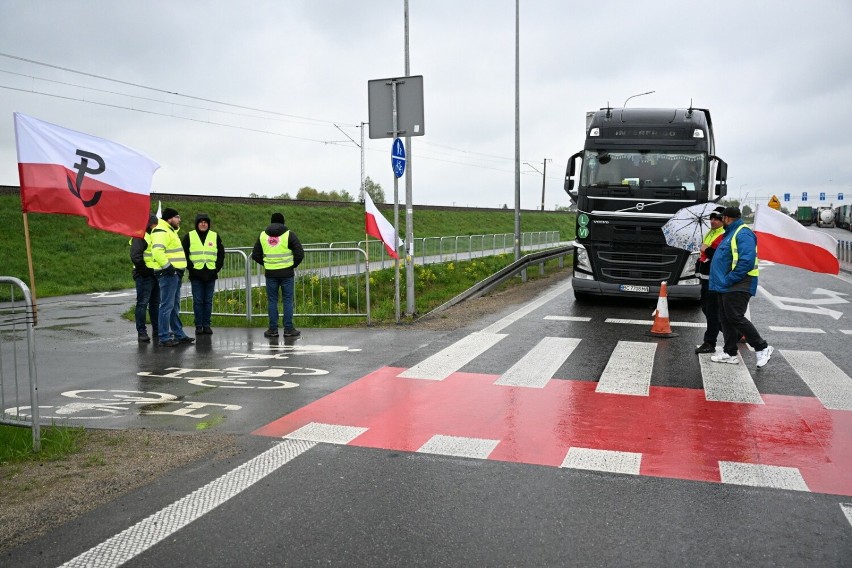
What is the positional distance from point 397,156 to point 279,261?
113 inches

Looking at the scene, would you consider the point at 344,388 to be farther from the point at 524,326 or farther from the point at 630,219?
the point at 630,219

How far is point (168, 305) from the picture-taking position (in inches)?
433

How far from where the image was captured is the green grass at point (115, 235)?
26.8 m

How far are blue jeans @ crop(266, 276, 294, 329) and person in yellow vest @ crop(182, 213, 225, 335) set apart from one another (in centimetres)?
87

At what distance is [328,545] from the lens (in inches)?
156

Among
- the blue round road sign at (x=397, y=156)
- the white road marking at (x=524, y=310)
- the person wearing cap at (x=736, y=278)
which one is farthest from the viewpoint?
the blue round road sign at (x=397, y=156)

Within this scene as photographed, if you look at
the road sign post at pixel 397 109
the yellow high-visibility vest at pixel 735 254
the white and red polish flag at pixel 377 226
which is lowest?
the yellow high-visibility vest at pixel 735 254

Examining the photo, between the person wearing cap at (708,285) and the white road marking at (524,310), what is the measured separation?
314 cm

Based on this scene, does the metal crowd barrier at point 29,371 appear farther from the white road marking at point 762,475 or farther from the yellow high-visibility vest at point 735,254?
the yellow high-visibility vest at point 735,254

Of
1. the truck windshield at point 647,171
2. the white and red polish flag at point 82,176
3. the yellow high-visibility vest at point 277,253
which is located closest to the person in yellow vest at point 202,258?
the yellow high-visibility vest at point 277,253

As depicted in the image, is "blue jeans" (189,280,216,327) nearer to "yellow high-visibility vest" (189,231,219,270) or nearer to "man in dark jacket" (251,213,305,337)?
"yellow high-visibility vest" (189,231,219,270)

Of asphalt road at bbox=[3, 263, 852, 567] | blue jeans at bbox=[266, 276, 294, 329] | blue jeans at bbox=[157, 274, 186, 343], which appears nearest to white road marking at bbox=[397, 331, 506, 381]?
asphalt road at bbox=[3, 263, 852, 567]

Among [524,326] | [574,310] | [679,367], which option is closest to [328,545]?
[679,367]

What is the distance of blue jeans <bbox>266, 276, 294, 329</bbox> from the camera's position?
11.4 meters
